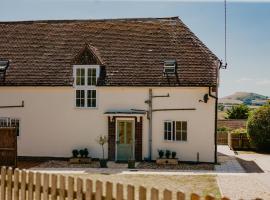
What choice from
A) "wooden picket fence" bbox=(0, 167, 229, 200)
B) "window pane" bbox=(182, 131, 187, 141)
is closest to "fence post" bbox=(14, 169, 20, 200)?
"wooden picket fence" bbox=(0, 167, 229, 200)

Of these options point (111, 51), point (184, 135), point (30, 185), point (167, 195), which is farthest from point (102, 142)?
point (167, 195)

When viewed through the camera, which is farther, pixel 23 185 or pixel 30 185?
pixel 23 185

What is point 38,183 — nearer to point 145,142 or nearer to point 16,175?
point 16,175

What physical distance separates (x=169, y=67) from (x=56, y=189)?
17176 millimetres

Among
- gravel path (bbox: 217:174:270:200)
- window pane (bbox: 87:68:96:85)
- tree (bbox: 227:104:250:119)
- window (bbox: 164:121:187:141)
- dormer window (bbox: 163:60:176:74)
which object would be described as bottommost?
gravel path (bbox: 217:174:270:200)

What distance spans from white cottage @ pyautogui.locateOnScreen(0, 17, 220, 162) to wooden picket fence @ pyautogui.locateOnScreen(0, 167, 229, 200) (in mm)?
14783

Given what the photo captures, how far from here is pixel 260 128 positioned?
94.6ft

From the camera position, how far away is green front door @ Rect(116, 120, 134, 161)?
24.0 meters

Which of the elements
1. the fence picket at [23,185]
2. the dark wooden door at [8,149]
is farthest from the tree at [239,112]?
the fence picket at [23,185]

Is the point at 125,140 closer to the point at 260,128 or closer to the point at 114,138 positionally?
the point at 114,138

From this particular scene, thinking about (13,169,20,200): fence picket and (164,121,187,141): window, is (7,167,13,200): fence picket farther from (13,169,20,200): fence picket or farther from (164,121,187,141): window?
(164,121,187,141): window

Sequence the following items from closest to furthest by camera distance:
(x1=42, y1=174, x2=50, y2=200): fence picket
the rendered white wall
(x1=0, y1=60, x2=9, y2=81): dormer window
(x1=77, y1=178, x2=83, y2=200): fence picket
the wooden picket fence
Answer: the wooden picket fence
(x1=77, y1=178, x2=83, y2=200): fence picket
(x1=42, y1=174, x2=50, y2=200): fence picket
the rendered white wall
(x1=0, y1=60, x2=9, y2=81): dormer window

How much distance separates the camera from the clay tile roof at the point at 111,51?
954 inches

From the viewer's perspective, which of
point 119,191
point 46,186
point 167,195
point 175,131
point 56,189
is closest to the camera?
point 167,195
